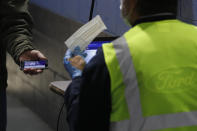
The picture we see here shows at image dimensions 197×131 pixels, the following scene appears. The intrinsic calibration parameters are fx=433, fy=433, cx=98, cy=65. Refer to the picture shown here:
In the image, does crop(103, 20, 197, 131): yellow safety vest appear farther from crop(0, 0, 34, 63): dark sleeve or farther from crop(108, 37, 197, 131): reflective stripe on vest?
crop(0, 0, 34, 63): dark sleeve

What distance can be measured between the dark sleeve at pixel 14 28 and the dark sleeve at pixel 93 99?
630 mm

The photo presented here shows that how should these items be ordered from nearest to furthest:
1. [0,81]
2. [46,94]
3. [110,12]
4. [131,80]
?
1. [131,80]
2. [0,81]
3. [110,12]
4. [46,94]

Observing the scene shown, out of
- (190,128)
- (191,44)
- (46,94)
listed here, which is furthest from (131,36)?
(46,94)

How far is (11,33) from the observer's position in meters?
1.89

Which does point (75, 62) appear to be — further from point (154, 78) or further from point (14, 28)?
point (14, 28)

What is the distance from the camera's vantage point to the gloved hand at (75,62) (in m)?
1.47

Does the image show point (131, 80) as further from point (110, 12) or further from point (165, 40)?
point (110, 12)

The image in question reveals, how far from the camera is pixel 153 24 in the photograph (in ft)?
4.13

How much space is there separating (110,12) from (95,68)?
1.42 metres

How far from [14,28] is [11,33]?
27mm

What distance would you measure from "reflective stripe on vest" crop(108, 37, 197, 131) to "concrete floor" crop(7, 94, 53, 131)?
231 cm

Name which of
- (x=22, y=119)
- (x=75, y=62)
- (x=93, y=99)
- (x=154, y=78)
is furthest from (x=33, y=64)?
(x=22, y=119)

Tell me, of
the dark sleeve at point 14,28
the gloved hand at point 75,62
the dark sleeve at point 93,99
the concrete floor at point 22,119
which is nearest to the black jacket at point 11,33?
the dark sleeve at point 14,28

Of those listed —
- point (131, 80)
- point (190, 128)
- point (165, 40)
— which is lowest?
point (190, 128)
